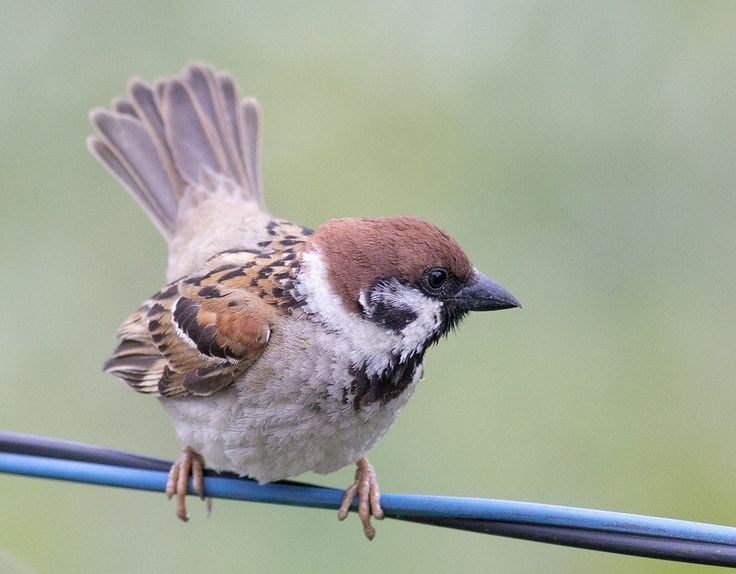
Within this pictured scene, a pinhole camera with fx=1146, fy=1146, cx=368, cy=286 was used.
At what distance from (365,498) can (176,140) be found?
2129 millimetres

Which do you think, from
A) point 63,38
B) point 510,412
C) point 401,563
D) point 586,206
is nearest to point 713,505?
point 510,412

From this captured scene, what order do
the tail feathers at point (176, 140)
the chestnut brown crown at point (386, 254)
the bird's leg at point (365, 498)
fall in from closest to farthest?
the chestnut brown crown at point (386, 254)
the bird's leg at point (365, 498)
the tail feathers at point (176, 140)

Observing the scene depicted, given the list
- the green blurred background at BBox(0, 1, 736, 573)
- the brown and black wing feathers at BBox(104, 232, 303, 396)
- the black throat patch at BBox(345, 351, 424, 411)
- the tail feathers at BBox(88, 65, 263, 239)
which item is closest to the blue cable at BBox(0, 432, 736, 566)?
the black throat patch at BBox(345, 351, 424, 411)

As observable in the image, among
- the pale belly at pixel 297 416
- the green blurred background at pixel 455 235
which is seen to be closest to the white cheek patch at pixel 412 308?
the pale belly at pixel 297 416

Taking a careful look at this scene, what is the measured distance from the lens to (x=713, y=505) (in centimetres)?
426

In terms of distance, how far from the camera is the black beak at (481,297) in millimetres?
3260

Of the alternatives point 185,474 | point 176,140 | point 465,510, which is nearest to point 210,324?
point 185,474

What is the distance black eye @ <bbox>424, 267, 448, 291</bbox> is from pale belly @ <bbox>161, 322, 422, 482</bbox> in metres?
0.27

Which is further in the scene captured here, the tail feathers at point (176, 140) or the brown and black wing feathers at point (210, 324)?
the tail feathers at point (176, 140)

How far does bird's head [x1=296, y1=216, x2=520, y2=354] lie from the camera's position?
3195 millimetres

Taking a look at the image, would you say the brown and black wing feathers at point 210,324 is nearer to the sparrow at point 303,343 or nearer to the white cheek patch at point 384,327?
the sparrow at point 303,343

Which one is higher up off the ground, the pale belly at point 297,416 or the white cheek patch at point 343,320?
the white cheek patch at point 343,320

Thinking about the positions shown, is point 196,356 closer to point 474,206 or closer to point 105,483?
point 105,483

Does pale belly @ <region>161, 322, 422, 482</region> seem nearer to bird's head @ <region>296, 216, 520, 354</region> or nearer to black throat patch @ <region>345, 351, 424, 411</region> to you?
black throat patch @ <region>345, 351, 424, 411</region>
